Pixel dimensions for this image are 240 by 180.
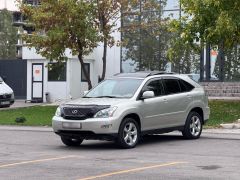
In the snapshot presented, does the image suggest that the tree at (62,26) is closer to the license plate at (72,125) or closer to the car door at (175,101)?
the car door at (175,101)

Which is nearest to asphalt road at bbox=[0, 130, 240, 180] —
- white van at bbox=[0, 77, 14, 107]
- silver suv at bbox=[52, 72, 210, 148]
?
silver suv at bbox=[52, 72, 210, 148]

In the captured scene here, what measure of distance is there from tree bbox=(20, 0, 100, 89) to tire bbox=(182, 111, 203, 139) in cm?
1024

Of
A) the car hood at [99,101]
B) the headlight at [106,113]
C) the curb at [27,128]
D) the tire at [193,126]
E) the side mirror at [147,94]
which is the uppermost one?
the side mirror at [147,94]

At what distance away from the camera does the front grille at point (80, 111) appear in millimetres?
13797

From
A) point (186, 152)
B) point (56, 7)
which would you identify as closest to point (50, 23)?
point (56, 7)

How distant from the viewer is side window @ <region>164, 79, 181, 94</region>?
15484mm

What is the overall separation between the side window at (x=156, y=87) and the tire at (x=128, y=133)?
3.56 feet

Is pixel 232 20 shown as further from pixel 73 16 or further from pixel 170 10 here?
pixel 170 10

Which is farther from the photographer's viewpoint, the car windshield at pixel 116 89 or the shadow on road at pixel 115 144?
the car windshield at pixel 116 89

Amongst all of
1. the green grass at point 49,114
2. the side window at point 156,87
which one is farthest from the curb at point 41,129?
the side window at point 156,87

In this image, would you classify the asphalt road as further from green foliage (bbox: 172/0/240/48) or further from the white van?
the white van

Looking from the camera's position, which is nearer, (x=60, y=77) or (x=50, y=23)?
(x=50, y=23)

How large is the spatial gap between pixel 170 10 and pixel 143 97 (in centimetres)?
1920

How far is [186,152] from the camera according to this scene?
13.3 m
